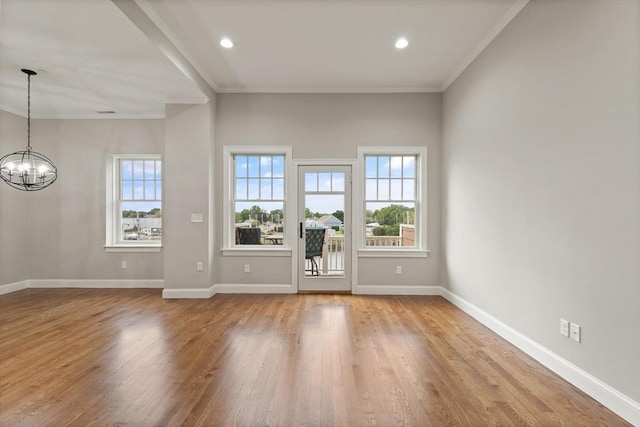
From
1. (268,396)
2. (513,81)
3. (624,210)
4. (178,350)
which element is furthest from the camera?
(513,81)

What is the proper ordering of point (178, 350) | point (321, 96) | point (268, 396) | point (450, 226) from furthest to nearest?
point (321, 96), point (450, 226), point (178, 350), point (268, 396)

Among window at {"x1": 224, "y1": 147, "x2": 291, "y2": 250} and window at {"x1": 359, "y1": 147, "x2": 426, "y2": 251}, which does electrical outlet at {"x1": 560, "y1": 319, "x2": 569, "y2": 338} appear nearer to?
window at {"x1": 359, "y1": 147, "x2": 426, "y2": 251}

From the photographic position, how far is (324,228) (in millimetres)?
5180

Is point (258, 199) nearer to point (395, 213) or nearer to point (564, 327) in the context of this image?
point (395, 213)

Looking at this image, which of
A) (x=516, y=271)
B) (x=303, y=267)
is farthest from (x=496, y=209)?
(x=303, y=267)

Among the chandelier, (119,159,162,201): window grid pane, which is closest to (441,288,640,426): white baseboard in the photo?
(119,159,162,201): window grid pane

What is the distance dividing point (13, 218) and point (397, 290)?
21.0 feet

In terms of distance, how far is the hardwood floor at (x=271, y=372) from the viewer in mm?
1978

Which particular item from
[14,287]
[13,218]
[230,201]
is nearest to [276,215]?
[230,201]

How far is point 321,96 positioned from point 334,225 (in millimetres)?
2065

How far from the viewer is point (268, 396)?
2.18m

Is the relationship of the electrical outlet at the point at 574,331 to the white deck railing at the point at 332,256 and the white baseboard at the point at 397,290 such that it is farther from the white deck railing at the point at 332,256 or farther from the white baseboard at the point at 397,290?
the white deck railing at the point at 332,256

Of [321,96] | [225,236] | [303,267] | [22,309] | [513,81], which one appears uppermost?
[321,96]

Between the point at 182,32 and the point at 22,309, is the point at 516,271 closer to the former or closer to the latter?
the point at 182,32
